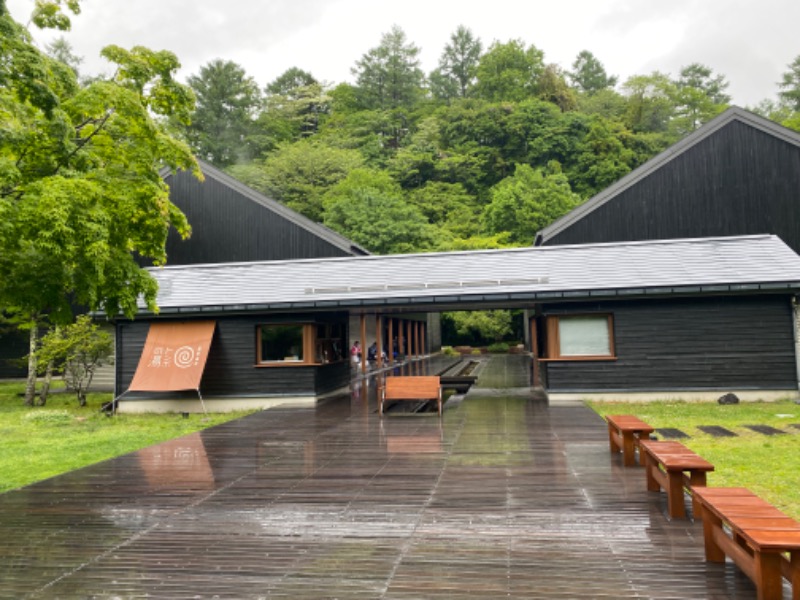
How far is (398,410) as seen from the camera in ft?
45.5

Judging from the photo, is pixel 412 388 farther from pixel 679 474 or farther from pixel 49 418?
pixel 49 418

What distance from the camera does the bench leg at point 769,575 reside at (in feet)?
11.9

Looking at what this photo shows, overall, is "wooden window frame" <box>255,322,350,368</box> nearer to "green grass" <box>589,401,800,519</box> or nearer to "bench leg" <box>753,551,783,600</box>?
"green grass" <box>589,401,800,519</box>

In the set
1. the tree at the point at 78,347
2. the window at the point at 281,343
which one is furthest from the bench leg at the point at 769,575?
the tree at the point at 78,347

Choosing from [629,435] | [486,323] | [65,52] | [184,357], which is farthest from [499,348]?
[65,52]

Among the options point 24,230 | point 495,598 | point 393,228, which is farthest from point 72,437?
point 393,228

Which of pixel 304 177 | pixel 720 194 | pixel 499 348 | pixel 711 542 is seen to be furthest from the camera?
pixel 304 177

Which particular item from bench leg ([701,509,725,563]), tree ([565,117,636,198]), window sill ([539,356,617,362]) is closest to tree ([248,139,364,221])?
tree ([565,117,636,198])

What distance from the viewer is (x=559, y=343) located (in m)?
14.5

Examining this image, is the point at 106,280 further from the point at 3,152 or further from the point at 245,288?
the point at 245,288

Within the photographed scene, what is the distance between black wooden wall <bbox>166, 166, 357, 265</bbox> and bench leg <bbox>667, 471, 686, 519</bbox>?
15996mm

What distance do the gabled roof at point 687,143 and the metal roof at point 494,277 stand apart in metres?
3.82

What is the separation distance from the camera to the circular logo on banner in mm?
15383

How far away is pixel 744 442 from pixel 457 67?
69.4 meters
